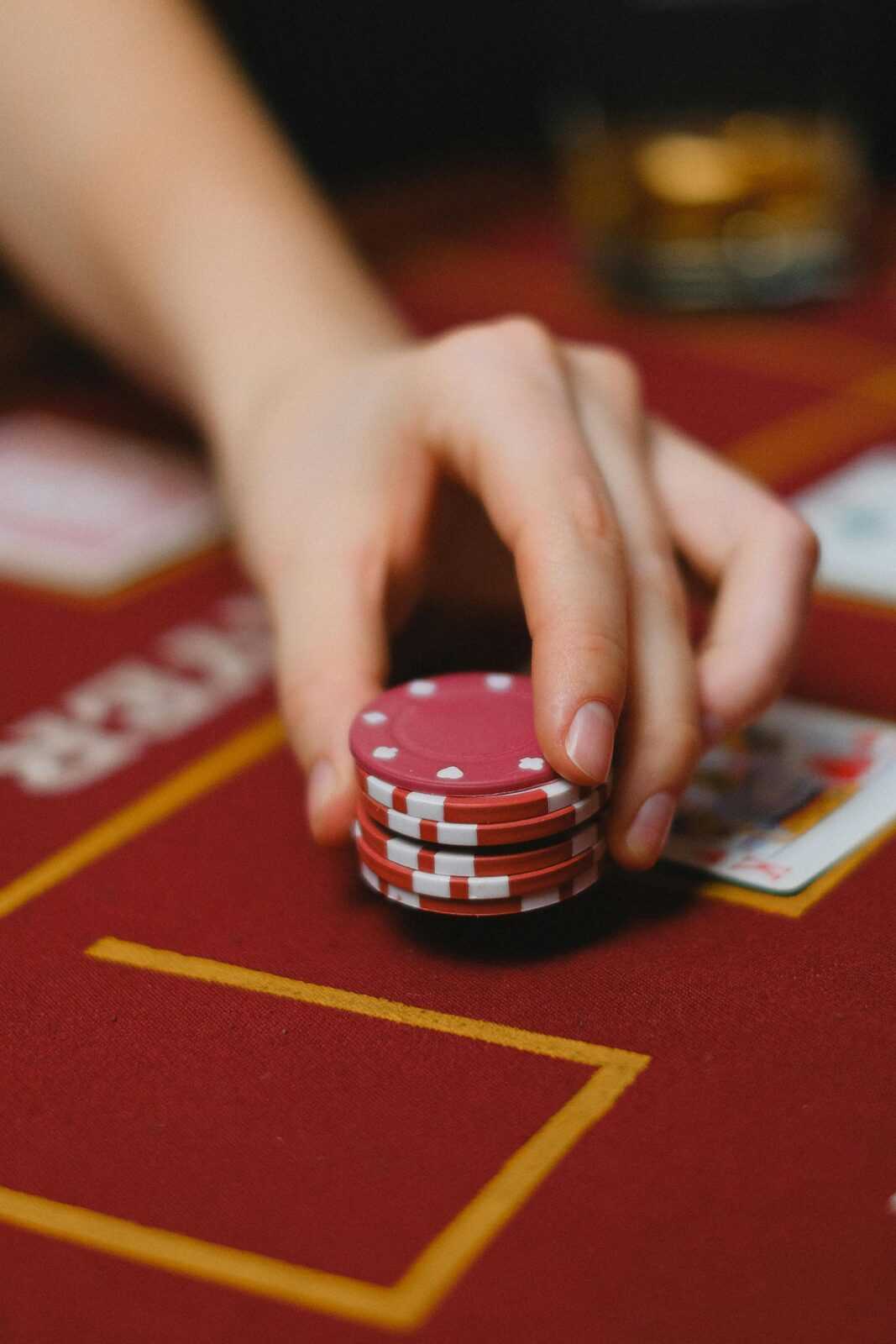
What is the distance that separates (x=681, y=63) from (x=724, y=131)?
137 millimetres

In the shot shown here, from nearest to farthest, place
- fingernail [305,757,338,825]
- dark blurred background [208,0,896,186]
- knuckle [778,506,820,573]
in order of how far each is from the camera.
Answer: fingernail [305,757,338,825] < knuckle [778,506,820,573] < dark blurred background [208,0,896,186]

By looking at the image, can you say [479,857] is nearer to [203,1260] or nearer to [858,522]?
[203,1260]

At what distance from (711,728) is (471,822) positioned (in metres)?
0.20

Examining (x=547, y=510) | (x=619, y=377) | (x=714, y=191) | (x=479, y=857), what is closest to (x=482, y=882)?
(x=479, y=857)

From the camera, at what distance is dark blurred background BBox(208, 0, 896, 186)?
234 centimetres

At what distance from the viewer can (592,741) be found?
808 millimetres

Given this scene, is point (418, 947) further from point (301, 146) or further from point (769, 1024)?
point (301, 146)

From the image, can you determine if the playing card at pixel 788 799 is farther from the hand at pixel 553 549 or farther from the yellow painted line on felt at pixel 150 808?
the yellow painted line on felt at pixel 150 808

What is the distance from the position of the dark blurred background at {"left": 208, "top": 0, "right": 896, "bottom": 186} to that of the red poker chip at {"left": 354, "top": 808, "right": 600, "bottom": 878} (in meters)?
Result: 1.83

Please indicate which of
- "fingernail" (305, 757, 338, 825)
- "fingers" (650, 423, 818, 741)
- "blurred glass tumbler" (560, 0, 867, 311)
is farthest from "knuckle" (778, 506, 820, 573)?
"blurred glass tumbler" (560, 0, 867, 311)

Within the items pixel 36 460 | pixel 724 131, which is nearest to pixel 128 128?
pixel 36 460

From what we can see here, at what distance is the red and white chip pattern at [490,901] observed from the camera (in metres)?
0.83

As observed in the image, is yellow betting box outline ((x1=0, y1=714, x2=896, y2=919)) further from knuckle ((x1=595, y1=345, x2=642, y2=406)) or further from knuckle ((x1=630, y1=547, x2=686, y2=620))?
knuckle ((x1=595, y1=345, x2=642, y2=406))

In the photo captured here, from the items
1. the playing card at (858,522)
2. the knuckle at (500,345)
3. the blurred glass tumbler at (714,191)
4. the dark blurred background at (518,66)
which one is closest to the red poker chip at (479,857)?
the knuckle at (500,345)
